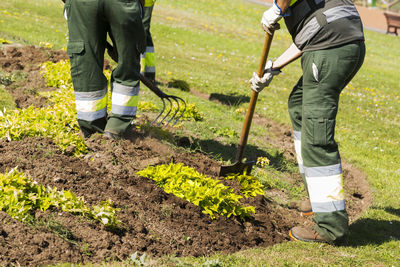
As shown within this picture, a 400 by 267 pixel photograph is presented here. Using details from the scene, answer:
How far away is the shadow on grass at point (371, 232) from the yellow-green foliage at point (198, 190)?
996mm

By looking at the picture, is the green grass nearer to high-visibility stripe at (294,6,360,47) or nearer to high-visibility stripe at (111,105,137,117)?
high-visibility stripe at (111,105,137,117)

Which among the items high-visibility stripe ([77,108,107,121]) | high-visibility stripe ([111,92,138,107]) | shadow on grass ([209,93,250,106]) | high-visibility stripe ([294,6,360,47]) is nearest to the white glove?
high-visibility stripe ([294,6,360,47])

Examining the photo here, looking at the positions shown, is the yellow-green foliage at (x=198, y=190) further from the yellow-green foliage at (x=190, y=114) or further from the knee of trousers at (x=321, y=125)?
the yellow-green foliage at (x=190, y=114)

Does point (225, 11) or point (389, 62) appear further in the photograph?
point (225, 11)

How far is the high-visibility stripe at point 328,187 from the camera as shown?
3627 mm

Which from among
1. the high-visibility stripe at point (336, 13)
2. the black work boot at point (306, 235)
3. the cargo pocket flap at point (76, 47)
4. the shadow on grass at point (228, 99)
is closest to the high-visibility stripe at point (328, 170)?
the black work boot at point (306, 235)

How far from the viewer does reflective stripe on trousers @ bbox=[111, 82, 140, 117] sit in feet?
15.2

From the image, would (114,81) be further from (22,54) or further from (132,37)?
(22,54)

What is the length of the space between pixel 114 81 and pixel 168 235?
1947 mm

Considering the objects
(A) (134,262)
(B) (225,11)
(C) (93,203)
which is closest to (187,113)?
(C) (93,203)

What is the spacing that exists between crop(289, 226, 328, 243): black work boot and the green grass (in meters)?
0.12

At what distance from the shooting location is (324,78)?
3545 millimetres

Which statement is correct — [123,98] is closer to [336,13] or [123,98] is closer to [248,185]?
[248,185]

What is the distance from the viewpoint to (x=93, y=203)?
143 inches
